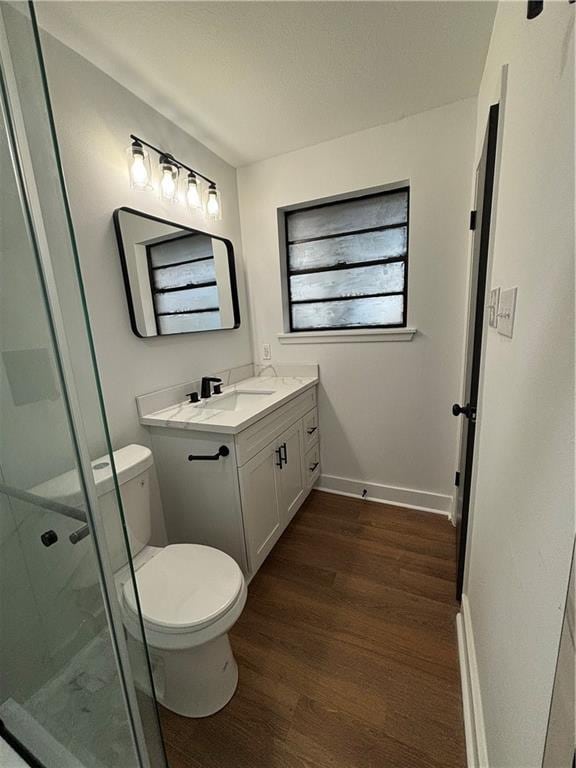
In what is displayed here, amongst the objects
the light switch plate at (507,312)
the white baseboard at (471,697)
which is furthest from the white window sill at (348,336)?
the white baseboard at (471,697)

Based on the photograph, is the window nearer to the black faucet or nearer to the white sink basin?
the white sink basin

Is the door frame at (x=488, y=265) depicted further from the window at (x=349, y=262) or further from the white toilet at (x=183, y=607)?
the white toilet at (x=183, y=607)

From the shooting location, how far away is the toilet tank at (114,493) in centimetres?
58

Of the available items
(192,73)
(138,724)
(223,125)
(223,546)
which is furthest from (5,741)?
(223,125)

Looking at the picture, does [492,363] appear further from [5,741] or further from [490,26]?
[5,741]

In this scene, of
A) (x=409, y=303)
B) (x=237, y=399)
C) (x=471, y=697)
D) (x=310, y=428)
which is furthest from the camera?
(x=310, y=428)

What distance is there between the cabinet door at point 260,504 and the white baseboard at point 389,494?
2.41 feet

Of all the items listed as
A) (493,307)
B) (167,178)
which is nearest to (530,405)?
(493,307)

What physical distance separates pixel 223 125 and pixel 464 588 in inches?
104

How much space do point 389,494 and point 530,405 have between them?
179 centimetres

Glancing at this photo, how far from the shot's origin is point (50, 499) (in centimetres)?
81

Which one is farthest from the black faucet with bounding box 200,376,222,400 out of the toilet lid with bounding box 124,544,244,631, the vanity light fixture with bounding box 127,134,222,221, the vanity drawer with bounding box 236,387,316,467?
the vanity light fixture with bounding box 127,134,222,221

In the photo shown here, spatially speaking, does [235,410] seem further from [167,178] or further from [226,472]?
[167,178]

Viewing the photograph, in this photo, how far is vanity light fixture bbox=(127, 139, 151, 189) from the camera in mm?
1421
